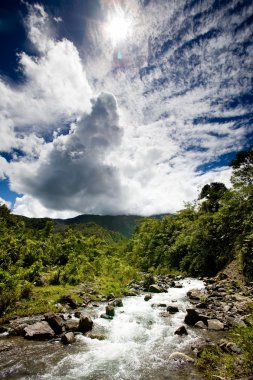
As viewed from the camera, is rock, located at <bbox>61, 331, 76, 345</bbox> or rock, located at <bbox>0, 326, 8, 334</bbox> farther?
rock, located at <bbox>0, 326, 8, 334</bbox>

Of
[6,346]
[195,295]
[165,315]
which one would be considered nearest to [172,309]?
[165,315]

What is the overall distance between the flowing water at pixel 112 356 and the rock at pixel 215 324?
897 millimetres

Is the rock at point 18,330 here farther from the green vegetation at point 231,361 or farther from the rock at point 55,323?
the green vegetation at point 231,361

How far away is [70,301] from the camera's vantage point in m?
17.1

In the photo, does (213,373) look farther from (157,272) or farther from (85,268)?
(157,272)

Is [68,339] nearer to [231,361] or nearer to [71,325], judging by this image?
[71,325]

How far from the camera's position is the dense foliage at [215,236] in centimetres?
2662

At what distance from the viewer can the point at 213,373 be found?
8.00 metres

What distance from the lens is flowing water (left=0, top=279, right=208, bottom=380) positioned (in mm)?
8320

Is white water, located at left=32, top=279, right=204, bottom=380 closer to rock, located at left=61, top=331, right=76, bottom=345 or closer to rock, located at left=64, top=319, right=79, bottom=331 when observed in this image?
rock, located at left=61, top=331, right=76, bottom=345

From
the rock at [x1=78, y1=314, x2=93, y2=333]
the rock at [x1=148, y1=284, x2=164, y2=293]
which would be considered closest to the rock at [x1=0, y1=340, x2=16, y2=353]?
the rock at [x1=78, y1=314, x2=93, y2=333]

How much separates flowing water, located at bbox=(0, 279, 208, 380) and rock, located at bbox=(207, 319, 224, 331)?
897 mm

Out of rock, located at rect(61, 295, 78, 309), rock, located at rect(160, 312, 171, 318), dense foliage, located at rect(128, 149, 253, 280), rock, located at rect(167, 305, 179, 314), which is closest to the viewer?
rock, located at rect(160, 312, 171, 318)

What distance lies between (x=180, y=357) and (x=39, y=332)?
6.10 m
